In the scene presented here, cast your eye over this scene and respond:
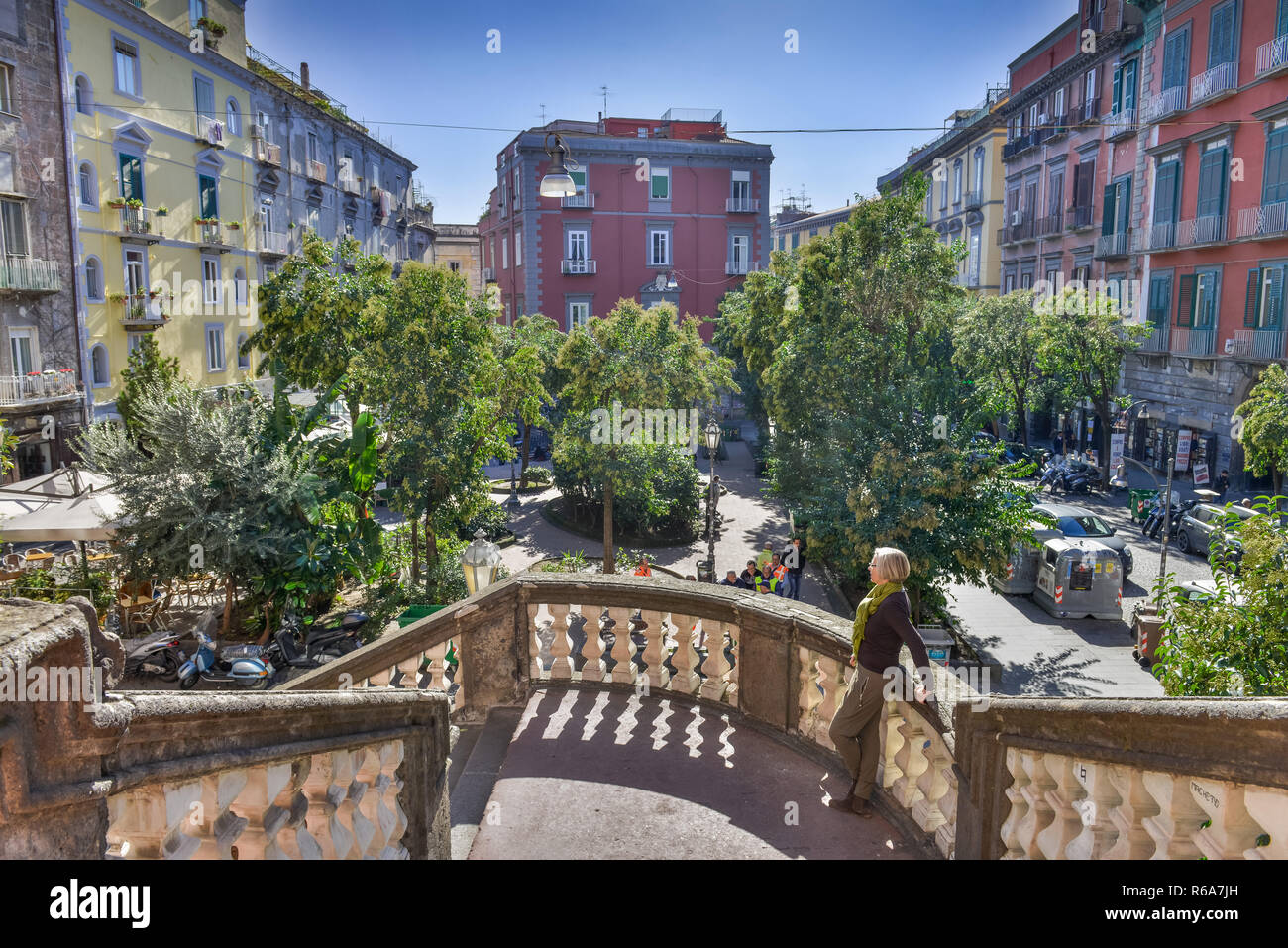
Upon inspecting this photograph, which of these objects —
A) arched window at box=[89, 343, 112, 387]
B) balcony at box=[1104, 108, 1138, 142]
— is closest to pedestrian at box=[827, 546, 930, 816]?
arched window at box=[89, 343, 112, 387]

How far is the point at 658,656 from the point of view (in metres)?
6.76

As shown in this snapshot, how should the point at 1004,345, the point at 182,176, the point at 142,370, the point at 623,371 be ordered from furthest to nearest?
the point at 1004,345 < the point at 182,176 < the point at 142,370 < the point at 623,371

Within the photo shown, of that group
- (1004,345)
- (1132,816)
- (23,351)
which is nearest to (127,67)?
(23,351)

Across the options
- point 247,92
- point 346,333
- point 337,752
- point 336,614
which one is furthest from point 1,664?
point 247,92

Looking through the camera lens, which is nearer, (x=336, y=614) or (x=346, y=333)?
(x=336, y=614)

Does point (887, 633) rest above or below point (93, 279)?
below

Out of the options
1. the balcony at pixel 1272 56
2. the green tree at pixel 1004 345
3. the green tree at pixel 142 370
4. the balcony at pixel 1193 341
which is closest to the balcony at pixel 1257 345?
the balcony at pixel 1193 341

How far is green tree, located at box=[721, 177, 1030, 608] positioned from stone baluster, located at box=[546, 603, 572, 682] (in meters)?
8.37

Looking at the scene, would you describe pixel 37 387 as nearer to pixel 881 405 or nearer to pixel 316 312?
pixel 316 312

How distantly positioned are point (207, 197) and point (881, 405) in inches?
1018

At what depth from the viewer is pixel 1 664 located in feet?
7.71
